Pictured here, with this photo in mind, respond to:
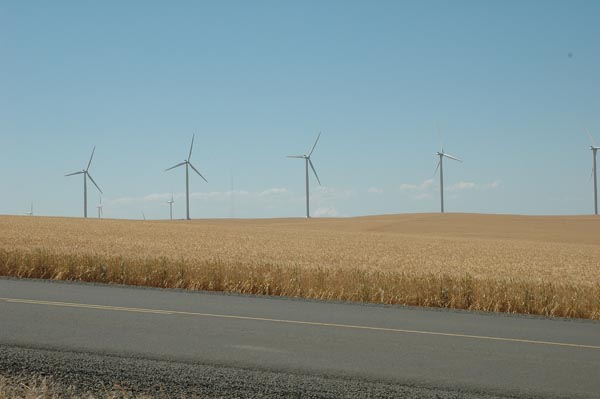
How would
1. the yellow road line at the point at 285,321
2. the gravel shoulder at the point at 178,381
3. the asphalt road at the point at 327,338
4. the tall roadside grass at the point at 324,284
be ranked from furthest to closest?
the tall roadside grass at the point at 324,284, the yellow road line at the point at 285,321, the asphalt road at the point at 327,338, the gravel shoulder at the point at 178,381

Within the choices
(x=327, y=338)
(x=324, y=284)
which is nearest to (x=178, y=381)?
(x=327, y=338)

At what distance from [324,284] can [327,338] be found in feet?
20.4

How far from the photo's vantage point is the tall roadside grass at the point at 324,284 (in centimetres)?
1538

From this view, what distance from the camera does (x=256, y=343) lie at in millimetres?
10422

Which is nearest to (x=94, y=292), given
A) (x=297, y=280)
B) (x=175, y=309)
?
(x=175, y=309)

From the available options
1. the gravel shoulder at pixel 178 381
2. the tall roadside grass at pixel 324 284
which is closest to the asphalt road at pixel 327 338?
the gravel shoulder at pixel 178 381

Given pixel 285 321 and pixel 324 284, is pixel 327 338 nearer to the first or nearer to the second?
pixel 285 321

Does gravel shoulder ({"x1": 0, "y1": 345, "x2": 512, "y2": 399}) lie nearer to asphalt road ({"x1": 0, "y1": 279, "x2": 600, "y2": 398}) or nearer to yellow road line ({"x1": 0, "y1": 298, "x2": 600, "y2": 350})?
asphalt road ({"x1": 0, "y1": 279, "x2": 600, "y2": 398})

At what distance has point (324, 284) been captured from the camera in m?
17.1

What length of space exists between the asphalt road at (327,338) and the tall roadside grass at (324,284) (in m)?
1.41

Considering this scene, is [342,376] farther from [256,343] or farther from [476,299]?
[476,299]

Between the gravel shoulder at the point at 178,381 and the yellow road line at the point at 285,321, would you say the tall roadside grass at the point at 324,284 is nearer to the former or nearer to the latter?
the yellow road line at the point at 285,321

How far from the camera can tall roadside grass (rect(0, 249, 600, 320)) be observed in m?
15.4

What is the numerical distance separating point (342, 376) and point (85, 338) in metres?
4.36
